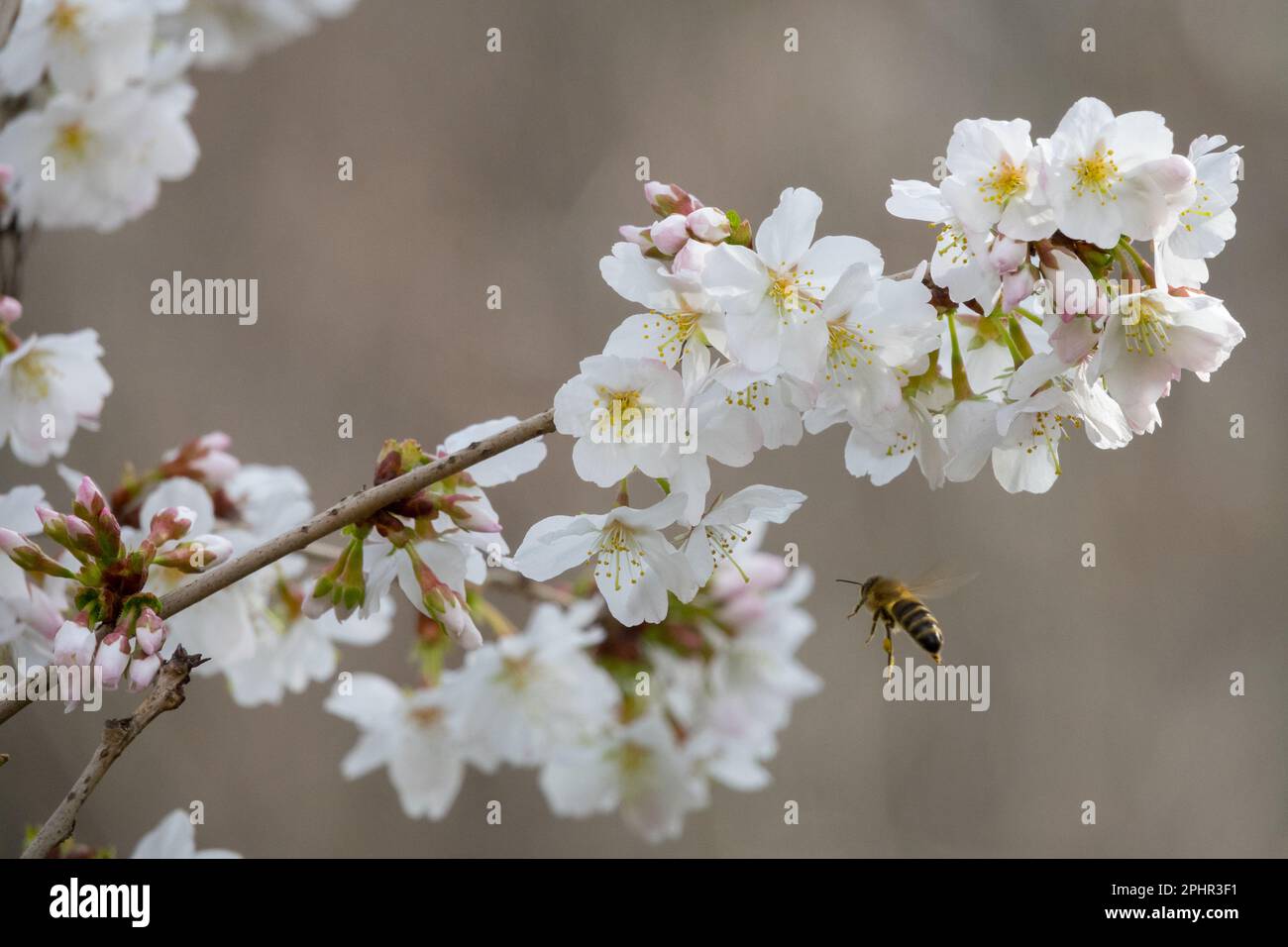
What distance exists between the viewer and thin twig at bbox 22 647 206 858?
0.87 meters

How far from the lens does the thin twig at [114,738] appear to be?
2.84ft

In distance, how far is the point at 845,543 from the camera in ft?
14.1

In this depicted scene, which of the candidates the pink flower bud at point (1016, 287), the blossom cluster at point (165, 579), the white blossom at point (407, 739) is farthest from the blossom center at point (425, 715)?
the pink flower bud at point (1016, 287)

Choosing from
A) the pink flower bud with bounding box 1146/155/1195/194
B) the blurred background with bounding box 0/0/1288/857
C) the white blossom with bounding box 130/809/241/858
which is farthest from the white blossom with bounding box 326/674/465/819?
the blurred background with bounding box 0/0/1288/857

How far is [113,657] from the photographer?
3.34 feet

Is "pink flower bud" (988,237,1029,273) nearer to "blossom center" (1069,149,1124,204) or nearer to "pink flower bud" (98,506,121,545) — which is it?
"blossom center" (1069,149,1124,204)

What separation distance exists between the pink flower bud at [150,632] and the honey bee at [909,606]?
82 cm

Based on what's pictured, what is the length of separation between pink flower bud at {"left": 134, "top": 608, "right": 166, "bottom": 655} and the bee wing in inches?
36.5

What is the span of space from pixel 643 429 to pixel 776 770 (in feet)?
11.9

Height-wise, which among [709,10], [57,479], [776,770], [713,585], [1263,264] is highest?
[709,10]

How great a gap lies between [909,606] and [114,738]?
3.17 feet

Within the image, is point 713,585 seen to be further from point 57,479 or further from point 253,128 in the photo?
point 253,128

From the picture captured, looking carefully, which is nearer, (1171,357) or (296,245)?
(1171,357)
